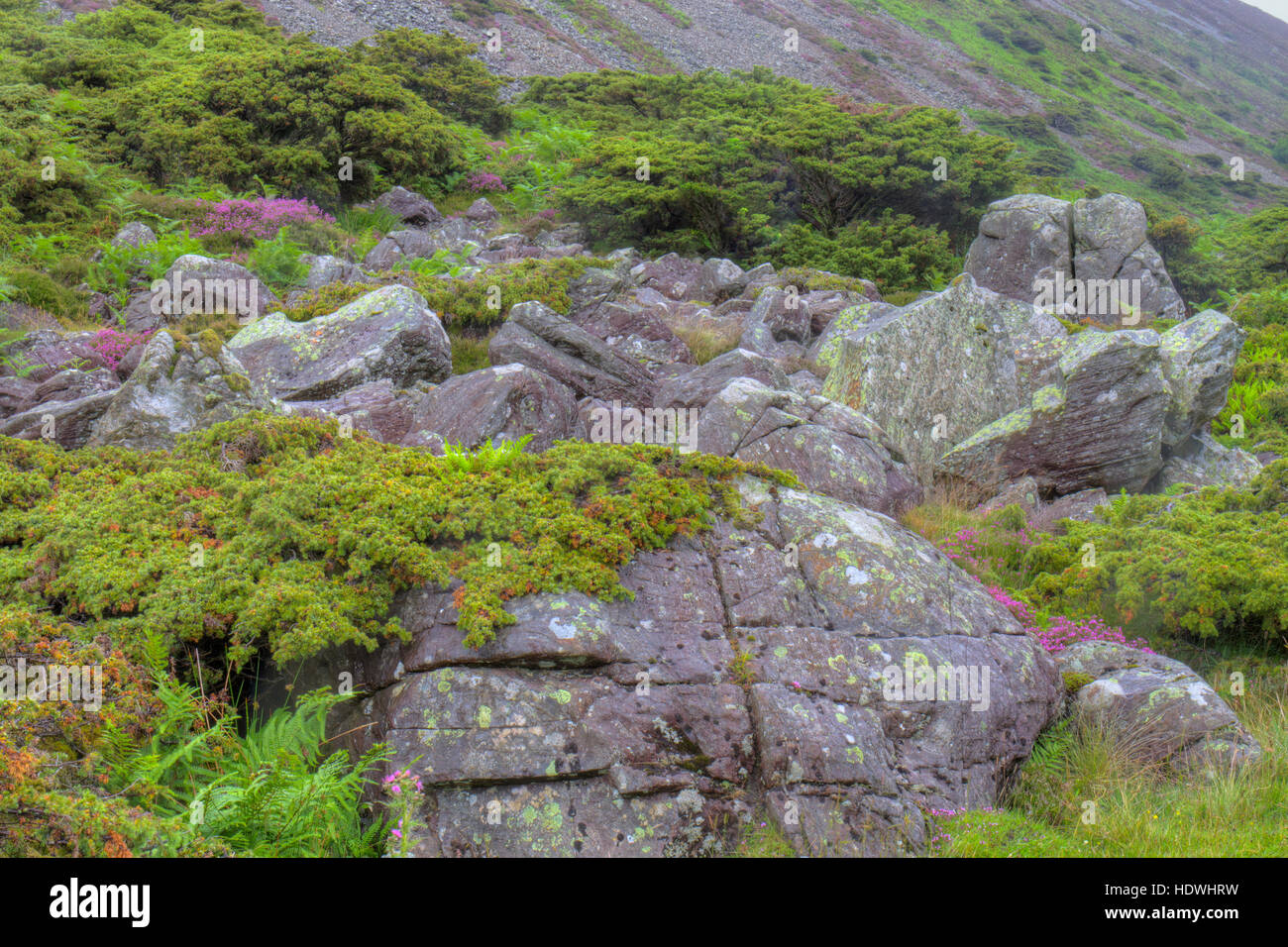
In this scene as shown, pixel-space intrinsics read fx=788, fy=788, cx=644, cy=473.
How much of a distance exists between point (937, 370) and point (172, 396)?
1056 cm

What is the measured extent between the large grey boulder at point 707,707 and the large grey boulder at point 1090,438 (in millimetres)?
6160

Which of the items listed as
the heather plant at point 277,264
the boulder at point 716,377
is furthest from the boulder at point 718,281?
the heather plant at point 277,264

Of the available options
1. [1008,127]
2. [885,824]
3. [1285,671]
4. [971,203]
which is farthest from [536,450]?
[1008,127]

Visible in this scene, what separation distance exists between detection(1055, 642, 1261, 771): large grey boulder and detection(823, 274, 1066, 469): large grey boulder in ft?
19.0

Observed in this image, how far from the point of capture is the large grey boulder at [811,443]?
367 inches

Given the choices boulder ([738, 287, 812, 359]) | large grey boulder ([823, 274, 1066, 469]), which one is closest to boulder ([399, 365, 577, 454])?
large grey boulder ([823, 274, 1066, 469])

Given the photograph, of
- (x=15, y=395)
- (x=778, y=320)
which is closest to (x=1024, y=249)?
(x=778, y=320)

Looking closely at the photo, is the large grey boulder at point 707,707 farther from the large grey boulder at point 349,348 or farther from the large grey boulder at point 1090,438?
the large grey boulder at point 349,348

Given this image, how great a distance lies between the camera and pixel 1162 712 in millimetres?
5957

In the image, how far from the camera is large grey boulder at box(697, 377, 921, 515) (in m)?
9.31

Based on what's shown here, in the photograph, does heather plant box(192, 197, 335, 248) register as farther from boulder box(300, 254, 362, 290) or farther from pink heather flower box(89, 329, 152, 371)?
pink heather flower box(89, 329, 152, 371)

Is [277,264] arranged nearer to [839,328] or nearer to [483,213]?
[483,213]

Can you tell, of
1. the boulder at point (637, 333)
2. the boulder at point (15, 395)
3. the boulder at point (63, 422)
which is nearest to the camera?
the boulder at point (63, 422)

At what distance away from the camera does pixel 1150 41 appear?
281 feet
